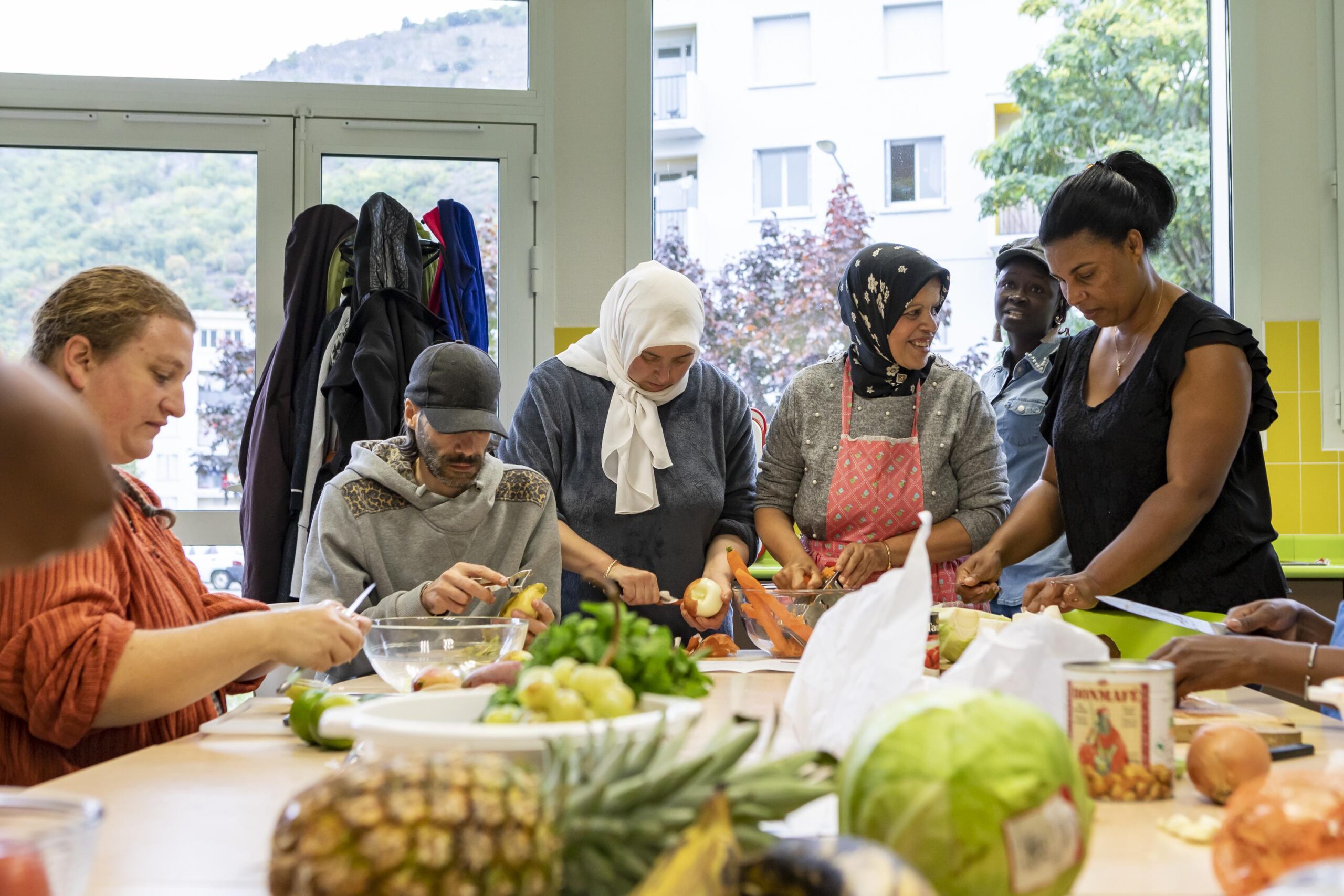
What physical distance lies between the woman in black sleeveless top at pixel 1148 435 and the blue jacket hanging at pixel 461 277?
1.86 meters

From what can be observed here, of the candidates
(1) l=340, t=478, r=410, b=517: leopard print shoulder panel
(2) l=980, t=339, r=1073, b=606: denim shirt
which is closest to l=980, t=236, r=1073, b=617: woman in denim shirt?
(2) l=980, t=339, r=1073, b=606: denim shirt

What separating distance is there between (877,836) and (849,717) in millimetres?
302

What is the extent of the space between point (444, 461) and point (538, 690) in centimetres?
143

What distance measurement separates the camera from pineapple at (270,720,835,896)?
23.2 inches

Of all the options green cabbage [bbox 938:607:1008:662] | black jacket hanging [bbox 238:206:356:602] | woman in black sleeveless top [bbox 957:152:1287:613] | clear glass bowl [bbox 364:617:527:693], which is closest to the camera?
clear glass bowl [bbox 364:617:527:693]

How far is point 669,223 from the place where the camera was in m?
4.17

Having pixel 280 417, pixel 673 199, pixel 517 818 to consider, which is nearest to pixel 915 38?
pixel 673 199

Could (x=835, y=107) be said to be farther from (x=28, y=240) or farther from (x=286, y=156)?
(x=28, y=240)

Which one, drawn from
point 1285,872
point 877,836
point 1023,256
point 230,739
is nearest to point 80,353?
point 230,739

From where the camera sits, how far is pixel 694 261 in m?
4.18

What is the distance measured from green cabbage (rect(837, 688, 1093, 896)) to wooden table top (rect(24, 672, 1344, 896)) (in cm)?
16

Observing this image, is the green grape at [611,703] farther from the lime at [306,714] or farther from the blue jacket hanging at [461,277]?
the blue jacket hanging at [461,277]

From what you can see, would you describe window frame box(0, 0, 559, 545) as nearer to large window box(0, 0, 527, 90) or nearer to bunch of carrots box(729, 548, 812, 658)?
large window box(0, 0, 527, 90)

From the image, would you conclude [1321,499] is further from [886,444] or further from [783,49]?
[783,49]
